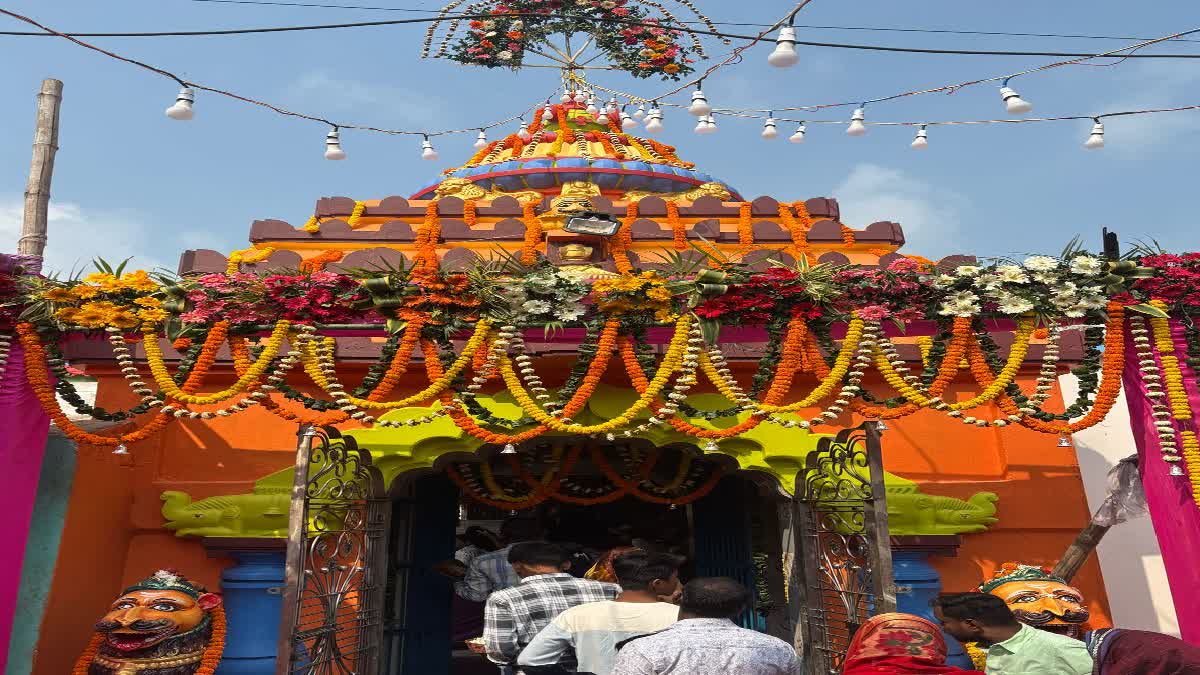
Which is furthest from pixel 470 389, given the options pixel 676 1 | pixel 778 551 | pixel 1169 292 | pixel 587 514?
pixel 676 1

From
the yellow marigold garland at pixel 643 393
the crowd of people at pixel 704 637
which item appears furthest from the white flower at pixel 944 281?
the crowd of people at pixel 704 637

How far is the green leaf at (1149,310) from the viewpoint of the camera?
15.6 feet

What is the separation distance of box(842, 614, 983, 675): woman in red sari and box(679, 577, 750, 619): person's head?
45 centimetres

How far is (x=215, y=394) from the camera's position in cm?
490

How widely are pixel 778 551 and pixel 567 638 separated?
4.18 meters

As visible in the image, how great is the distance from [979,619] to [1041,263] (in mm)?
2513

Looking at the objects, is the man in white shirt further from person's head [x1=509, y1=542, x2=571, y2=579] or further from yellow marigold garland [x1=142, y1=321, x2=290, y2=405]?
yellow marigold garland [x1=142, y1=321, x2=290, y2=405]

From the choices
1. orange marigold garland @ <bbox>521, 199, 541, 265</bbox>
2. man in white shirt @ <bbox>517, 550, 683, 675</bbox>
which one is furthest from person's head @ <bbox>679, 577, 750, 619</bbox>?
orange marigold garland @ <bbox>521, 199, 541, 265</bbox>

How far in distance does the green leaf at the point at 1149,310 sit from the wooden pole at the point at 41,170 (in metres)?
8.43

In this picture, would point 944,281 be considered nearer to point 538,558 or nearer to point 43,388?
point 538,558

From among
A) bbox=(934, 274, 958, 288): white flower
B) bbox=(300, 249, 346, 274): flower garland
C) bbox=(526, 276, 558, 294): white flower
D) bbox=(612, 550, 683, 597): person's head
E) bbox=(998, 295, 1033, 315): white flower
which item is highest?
bbox=(300, 249, 346, 274): flower garland

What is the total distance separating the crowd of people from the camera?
280 centimetres

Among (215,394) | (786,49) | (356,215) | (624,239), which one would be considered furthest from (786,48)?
(356,215)

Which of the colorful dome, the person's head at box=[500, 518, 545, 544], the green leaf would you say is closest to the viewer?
the green leaf
